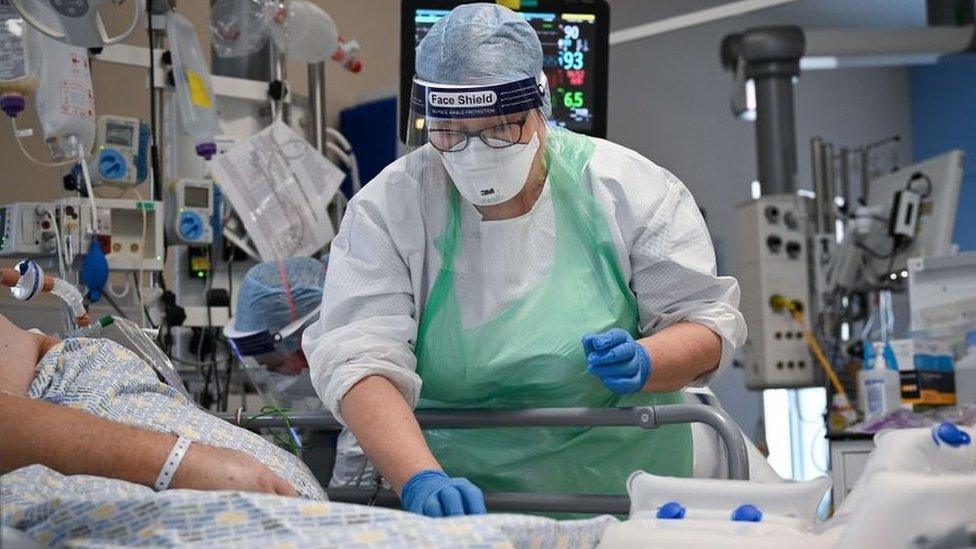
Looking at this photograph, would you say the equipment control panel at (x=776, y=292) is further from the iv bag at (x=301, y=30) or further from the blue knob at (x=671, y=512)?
the blue knob at (x=671, y=512)

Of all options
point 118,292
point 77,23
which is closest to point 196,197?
point 118,292

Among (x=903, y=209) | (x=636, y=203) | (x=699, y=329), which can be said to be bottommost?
(x=903, y=209)

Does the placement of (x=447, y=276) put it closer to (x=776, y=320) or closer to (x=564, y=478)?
(x=564, y=478)

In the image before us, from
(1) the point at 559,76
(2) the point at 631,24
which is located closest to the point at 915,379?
(1) the point at 559,76

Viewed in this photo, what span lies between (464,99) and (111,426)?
76 centimetres

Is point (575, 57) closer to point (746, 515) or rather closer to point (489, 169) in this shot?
point (489, 169)

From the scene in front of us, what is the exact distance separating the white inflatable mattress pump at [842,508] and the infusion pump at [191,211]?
8.88ft

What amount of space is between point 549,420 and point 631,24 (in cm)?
647

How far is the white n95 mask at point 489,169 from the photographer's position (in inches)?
83.0

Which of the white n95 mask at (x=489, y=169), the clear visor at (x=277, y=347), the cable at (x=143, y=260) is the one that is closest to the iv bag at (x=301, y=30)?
the cable at (x=143, y=260)

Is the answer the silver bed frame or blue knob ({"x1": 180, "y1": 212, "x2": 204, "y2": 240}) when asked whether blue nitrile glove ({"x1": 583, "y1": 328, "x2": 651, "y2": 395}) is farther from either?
blue knob ({"x1": 180, "y1": 212, "x2": 204, "y2": 240})

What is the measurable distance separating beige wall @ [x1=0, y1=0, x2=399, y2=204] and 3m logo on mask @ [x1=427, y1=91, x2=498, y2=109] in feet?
9.66

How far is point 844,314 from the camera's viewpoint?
20.7 ft

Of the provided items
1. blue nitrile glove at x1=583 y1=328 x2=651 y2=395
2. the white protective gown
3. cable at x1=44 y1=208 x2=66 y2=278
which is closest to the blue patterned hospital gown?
the white protective gown
